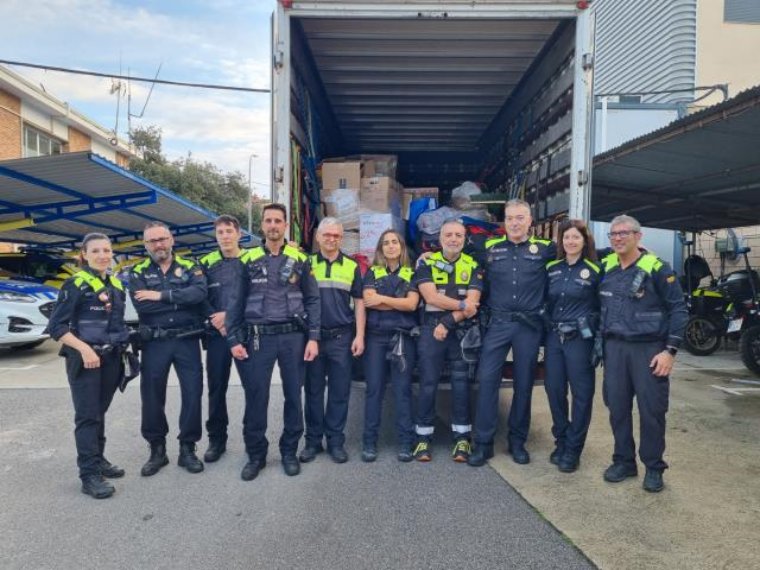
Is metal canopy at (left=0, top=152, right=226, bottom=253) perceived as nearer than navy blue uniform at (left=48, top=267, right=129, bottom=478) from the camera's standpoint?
No

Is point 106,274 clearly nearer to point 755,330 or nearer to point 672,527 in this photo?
point 672,527

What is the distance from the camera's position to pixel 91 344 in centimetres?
352

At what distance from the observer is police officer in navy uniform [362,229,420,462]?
4.05 meters

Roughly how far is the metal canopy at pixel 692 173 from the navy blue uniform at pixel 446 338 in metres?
2.87

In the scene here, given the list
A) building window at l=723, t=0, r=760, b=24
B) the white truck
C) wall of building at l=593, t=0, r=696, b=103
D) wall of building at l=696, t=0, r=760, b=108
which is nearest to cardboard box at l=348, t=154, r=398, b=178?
the white truck

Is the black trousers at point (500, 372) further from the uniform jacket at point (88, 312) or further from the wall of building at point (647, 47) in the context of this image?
the wall of building at point (647, 47)

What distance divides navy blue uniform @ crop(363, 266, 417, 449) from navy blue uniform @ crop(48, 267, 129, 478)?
5.53 feet

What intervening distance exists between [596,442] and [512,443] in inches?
35.1

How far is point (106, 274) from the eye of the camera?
12.2 ft

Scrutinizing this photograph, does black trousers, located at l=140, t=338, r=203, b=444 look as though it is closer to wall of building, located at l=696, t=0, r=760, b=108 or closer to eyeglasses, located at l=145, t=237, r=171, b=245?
eyeglasses, located at l=145, t=237, r=171, b=245

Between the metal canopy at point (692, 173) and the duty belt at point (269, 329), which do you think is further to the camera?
the metal canopy at point (692, 173)

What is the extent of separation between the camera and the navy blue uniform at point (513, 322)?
393 cm

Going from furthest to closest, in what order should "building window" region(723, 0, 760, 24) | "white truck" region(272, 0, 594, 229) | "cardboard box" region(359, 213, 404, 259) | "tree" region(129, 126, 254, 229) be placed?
"tree" region(129, 126, 254, 229), "building window" region(723, 0, 760, 24), "cardboard box" region(359, 213, 404, 259), "white truck" region(272, 0, 594, 229)

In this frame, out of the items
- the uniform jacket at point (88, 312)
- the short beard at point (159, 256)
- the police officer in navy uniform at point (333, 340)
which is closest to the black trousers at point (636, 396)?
the police officer in navy uniform at point (333, 340)
